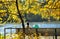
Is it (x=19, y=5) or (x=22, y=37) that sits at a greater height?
(x=19, y=5)

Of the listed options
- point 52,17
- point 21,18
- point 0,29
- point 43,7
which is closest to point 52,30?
point 52,17

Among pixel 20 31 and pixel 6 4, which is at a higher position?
pixel 6 4

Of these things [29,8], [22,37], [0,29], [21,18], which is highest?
[29,8]

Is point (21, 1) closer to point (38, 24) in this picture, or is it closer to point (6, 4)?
point (6, 4)

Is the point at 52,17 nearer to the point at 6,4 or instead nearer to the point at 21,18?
the point at 21,18

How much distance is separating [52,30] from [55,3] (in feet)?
1.40

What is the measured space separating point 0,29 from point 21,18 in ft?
1.22

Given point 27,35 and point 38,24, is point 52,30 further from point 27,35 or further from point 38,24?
point 27,35

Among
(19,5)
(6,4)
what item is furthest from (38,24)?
(6,4)

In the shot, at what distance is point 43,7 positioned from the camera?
7.00ft

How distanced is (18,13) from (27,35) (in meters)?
0.38

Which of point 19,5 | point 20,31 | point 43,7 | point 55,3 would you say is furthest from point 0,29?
point 55,3

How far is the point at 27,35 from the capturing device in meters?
2.21

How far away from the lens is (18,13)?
2180 millimetres
